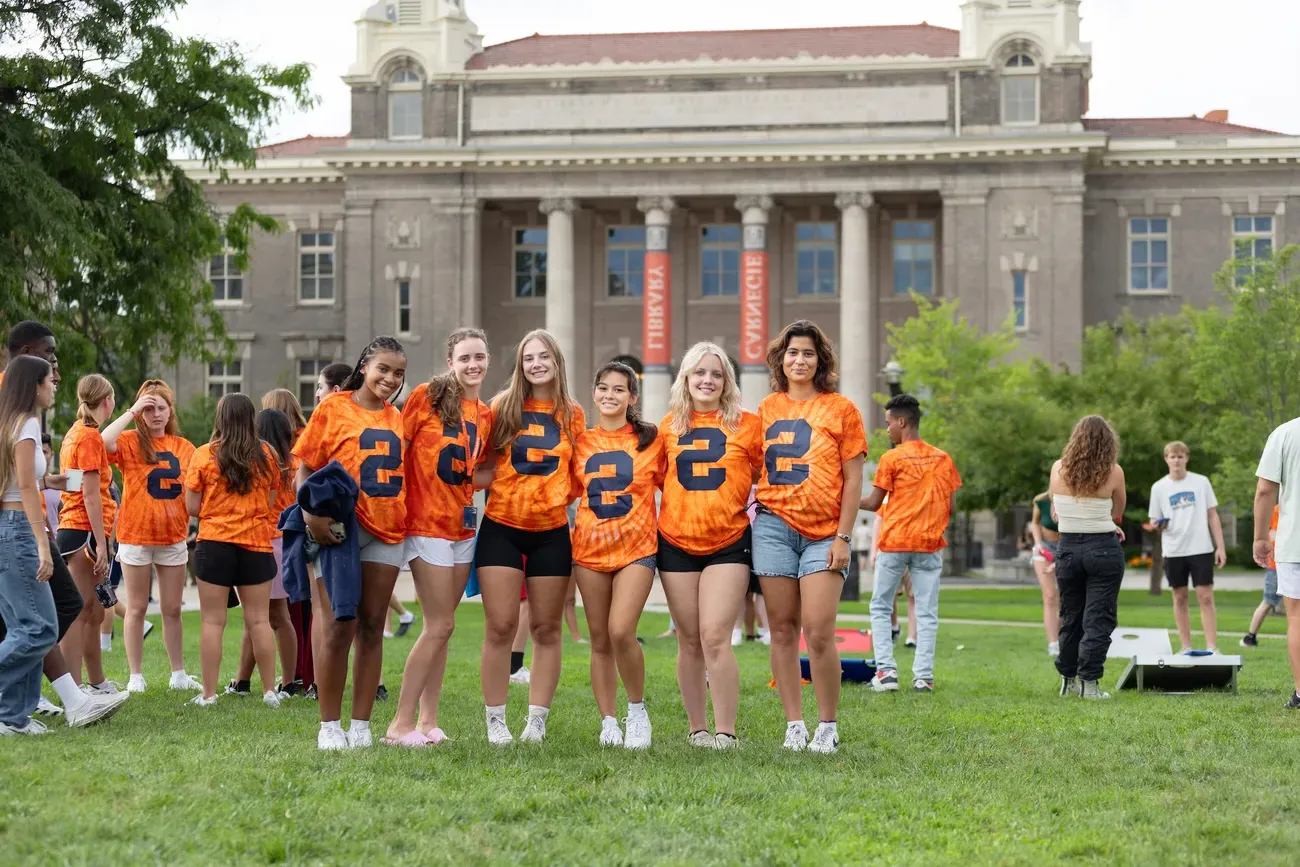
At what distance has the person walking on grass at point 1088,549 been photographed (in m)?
11.5

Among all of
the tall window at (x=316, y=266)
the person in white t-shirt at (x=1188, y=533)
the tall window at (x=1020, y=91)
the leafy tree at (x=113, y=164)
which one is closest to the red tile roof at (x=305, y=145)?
the tall window at (x=316, y=266)

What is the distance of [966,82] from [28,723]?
49094mm

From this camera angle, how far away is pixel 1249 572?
46812mm

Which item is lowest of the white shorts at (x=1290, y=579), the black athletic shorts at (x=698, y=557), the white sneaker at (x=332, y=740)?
the white sneaker at (x=332, y=740)

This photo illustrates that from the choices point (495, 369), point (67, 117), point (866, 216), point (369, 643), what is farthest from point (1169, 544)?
point (495, 369)

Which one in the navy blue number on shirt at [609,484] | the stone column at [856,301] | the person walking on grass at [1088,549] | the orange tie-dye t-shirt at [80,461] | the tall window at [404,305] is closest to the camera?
the navy blue number on shirt at [609,484]

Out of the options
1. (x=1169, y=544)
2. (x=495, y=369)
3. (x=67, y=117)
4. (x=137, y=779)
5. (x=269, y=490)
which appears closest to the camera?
(x=137, y=779)

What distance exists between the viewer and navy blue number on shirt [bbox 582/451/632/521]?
8.59 metres

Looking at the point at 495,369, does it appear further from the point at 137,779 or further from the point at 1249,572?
the point at 137,779

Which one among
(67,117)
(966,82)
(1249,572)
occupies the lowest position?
(1249,572)

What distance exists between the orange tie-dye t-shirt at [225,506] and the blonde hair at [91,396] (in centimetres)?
89

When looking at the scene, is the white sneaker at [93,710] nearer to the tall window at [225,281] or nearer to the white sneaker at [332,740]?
the white sneaker at [332,740]

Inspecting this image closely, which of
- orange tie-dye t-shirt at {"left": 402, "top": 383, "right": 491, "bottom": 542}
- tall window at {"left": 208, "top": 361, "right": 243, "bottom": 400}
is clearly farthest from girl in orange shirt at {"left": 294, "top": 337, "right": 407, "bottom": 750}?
tall window at {"left": 208, "top": 361, "right": 243, "bottom": 400}

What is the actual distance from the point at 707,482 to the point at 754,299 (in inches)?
1779
